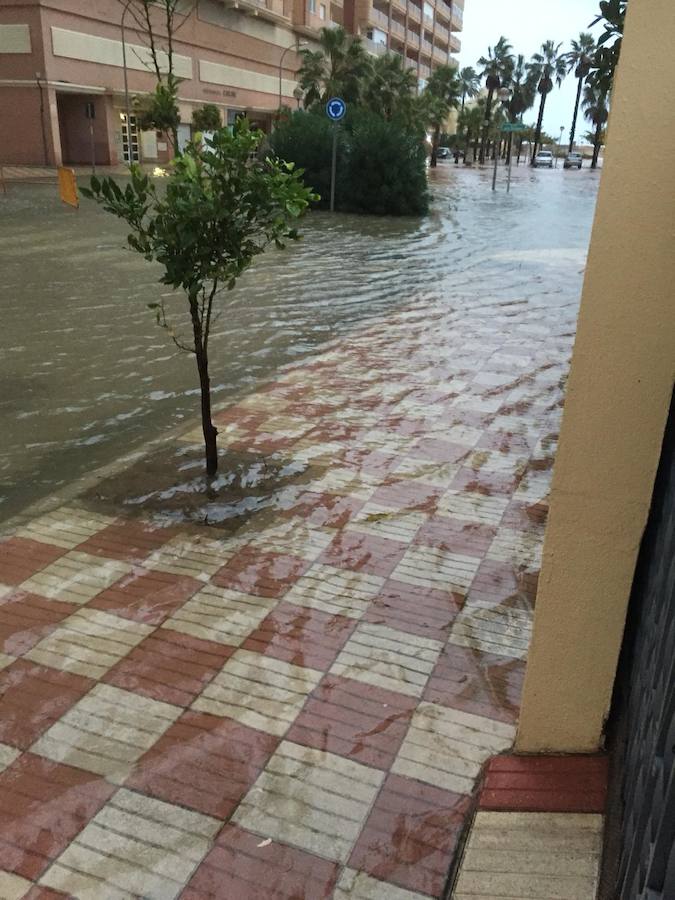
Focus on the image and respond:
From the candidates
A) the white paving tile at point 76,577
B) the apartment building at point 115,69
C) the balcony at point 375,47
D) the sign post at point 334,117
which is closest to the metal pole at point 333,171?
the sign post at point 334,117

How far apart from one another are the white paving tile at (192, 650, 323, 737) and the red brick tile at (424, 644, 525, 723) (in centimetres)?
57

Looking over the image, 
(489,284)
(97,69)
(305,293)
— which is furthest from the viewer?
(97,69)

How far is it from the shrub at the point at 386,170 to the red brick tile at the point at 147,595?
24366 mm

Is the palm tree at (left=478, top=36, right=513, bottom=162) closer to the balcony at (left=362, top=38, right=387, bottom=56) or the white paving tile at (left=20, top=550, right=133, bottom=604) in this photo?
the balcony at (left=362, top=38, right=387, bottom=56)

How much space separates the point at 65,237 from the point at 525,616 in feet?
59.2

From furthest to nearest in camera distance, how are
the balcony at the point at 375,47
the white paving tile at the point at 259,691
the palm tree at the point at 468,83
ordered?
the palm tree at the point at 468,83
the balcony at the point at 375,47
the white paving tile at the point at 259,691

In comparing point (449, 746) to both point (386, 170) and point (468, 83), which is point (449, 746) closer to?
point (386, 170)

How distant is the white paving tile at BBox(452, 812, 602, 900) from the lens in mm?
2473

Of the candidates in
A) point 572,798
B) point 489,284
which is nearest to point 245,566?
point 572,798

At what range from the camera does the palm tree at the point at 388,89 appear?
142 feet

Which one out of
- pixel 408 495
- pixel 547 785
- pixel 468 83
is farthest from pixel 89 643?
pixel 468 83

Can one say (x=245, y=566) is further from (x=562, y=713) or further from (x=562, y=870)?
(x=562, y=870)

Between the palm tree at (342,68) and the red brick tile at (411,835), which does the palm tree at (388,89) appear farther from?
the red brick tile at (411,835)

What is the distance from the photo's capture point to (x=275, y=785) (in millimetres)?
3029
